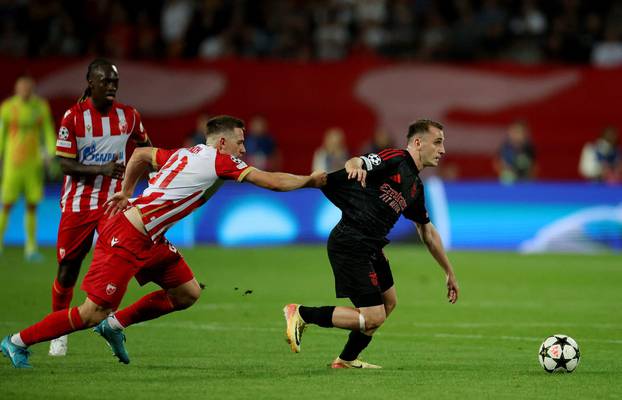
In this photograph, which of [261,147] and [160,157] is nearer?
[160,157]

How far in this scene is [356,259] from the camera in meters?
8.91

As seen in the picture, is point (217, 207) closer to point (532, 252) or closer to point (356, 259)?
point (532, 252)

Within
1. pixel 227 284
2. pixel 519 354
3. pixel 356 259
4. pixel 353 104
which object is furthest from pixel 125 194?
pixel 353 104

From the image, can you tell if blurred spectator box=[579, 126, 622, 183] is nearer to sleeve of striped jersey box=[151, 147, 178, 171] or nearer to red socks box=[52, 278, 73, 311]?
red socks box=[52, 278, 73, 311]

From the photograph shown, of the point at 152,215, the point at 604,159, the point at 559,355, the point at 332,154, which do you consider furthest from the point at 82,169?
the point at 604,159

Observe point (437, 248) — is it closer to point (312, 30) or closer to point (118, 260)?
point (118, 260)

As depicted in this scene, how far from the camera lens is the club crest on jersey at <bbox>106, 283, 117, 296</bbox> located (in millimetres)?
8492

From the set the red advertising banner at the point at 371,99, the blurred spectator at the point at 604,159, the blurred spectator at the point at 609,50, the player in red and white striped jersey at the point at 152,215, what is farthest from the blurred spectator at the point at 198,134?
the player in red and white striped jersey at the point at 152,215

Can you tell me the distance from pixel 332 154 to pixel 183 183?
1392cm

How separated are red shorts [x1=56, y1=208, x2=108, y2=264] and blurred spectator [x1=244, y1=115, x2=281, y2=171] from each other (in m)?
13.1

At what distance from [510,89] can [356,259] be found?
1608 cm

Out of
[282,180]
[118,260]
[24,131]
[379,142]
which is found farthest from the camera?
[379,142]

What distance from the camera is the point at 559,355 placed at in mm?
8820

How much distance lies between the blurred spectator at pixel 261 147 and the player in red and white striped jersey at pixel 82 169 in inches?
512
